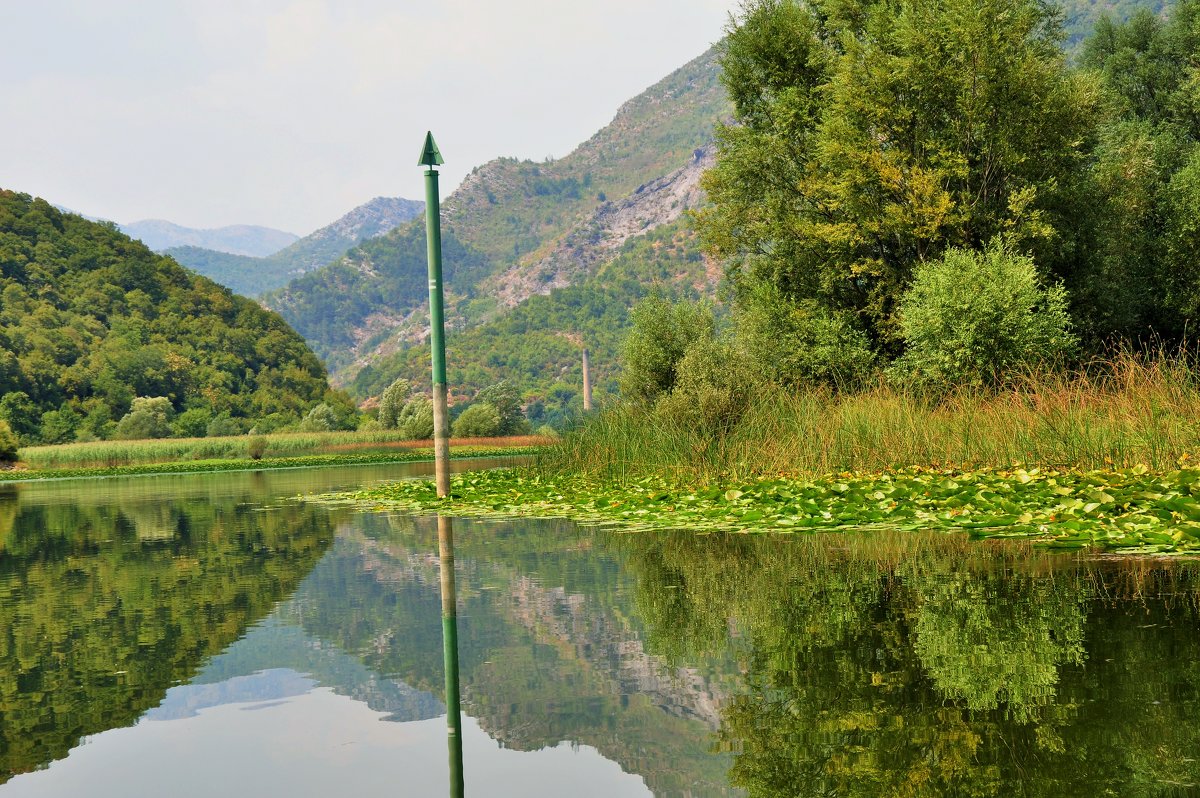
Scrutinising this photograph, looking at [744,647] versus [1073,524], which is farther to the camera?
[1073,524]

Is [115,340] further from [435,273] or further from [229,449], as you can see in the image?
[435,273]

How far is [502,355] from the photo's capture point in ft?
379

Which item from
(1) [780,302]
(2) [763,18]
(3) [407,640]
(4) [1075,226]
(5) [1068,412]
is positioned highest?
(2) [763,18]

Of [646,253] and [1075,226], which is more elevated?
[646,253]

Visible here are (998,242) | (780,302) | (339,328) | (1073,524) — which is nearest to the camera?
(1073,524)

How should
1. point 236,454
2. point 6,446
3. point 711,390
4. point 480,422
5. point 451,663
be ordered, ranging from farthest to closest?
point 480,422 → point 236,454 → point 6,446 → point 711,390 → point 451,663

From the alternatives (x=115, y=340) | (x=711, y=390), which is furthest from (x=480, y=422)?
(x=711, y=390)

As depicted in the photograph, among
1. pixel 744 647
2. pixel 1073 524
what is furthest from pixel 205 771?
pixel 1073 524

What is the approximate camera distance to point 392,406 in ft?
222

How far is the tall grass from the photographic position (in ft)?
43.1

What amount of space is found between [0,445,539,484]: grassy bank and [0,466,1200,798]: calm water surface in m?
36.1

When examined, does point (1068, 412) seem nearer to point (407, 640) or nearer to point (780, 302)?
point (407, 640)

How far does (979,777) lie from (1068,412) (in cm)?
1165

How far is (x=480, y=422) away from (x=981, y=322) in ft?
145
